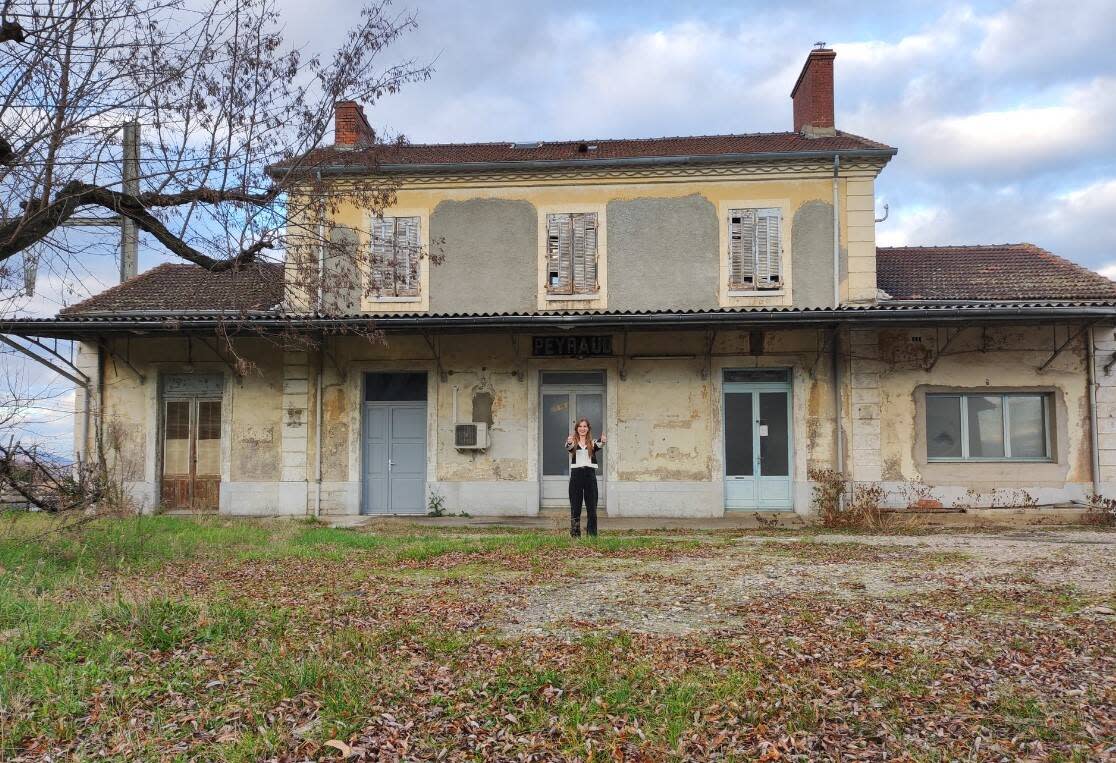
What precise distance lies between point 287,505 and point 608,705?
10.4 meters

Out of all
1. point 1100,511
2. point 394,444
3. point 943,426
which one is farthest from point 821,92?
point 394,444

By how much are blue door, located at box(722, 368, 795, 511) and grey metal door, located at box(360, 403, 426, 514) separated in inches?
198

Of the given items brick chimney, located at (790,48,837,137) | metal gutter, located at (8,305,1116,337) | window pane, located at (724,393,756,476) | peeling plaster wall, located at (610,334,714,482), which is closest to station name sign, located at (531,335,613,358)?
peeling plaster wall, located at (610,334,714,482)

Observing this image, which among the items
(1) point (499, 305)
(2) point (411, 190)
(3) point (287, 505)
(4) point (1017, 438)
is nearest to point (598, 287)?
(1) point (499, 305)

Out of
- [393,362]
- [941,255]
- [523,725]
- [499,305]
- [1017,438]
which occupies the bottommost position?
[523,725]

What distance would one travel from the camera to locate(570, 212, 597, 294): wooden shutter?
1343 centimetres

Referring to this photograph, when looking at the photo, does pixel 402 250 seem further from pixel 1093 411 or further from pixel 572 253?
pixel 1093 411

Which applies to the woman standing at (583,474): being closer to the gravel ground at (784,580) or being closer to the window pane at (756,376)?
the gravel ground at (784,580)

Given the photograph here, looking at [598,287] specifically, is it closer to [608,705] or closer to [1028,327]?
[1028,327]

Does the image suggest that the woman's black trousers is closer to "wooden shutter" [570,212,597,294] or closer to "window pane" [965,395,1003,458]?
"wooden shutter" [570,212,597,294]

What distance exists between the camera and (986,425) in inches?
508

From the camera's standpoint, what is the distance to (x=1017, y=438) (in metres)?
12.9

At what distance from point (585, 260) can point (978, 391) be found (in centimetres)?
659

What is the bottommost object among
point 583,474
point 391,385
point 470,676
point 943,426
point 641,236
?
point 470,676
